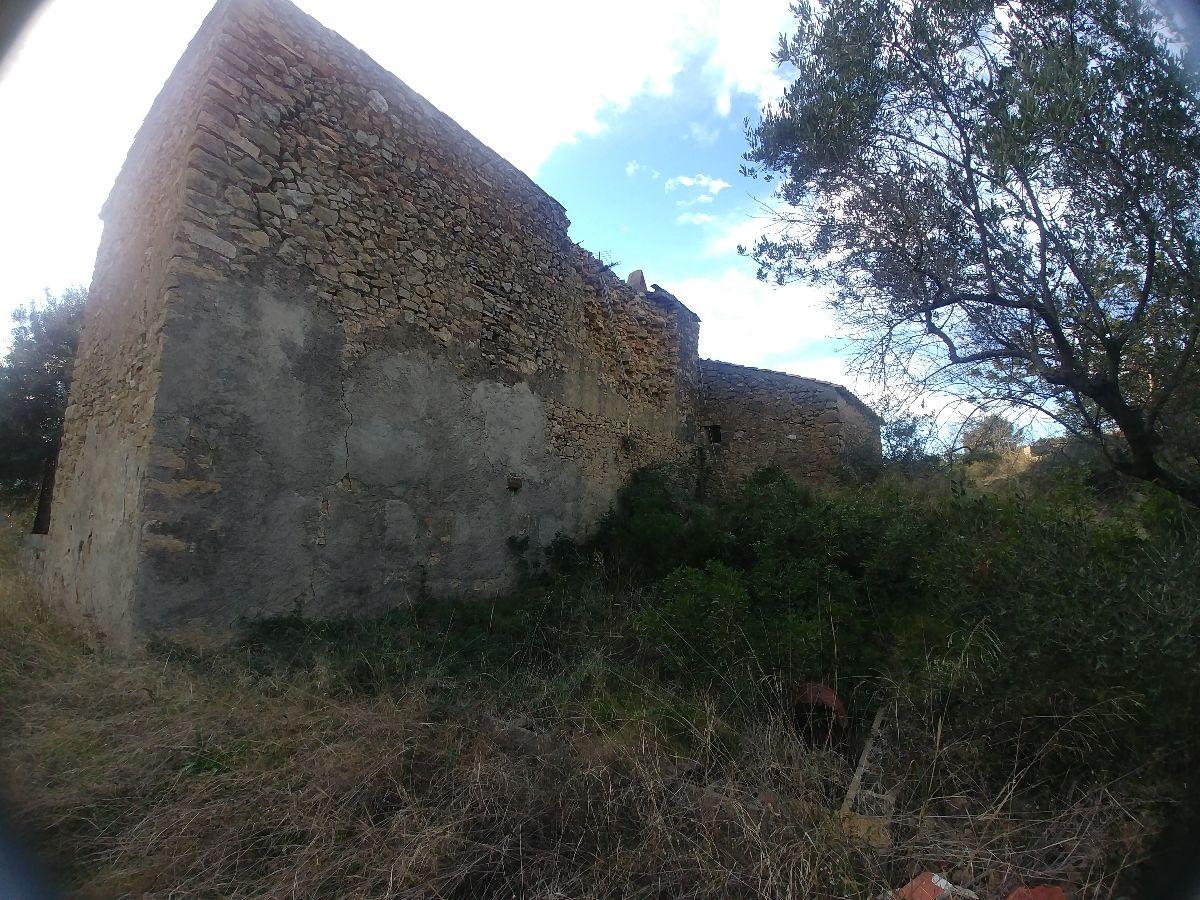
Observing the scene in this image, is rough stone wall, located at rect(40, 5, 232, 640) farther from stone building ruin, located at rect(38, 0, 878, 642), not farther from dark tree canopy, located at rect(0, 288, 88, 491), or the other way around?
dark tree canopy, located at rect(0, 288, 88, 491)

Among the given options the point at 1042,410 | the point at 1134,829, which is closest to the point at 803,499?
the point at 1042,410

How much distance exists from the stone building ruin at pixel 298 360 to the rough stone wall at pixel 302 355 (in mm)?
20

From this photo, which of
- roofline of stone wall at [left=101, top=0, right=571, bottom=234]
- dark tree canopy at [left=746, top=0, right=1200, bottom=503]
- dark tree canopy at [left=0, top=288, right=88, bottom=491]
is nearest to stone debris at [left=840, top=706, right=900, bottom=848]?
dark tree canopy at [left=746, top=0, right=1200, bottom=503]

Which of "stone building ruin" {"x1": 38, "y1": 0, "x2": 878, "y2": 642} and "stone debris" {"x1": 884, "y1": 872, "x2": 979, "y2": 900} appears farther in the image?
"stone building ruin" {"x1": 38, "y1": 0, "x2": 878, "y2": 642}

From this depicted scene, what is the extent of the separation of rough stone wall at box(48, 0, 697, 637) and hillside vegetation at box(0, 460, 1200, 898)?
75 centimetres

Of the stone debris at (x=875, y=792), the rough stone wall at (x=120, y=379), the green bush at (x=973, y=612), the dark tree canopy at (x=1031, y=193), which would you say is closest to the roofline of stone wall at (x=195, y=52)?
the rough stone wall at (x=120, y=379)

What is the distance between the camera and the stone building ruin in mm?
4566

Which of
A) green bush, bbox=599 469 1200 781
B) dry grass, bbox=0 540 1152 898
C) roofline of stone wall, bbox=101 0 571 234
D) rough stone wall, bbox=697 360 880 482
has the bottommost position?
dry grass, bbox=0 540 1152 898

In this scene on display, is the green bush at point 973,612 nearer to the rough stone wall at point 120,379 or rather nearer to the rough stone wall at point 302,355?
the rough stone wall at point 302,355

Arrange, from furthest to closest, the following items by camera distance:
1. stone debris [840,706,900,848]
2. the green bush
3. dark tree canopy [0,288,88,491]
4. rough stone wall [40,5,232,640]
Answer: dark tree canopy [0,288,88,491]
rough stone wall [40,5,232,640]
the green bush
stone debris [840,706,900,848]

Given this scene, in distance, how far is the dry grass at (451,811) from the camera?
242cm

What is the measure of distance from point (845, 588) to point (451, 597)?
3.88m

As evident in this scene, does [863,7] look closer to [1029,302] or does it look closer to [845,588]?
[1029,302]

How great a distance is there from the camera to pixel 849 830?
2.68 metres
